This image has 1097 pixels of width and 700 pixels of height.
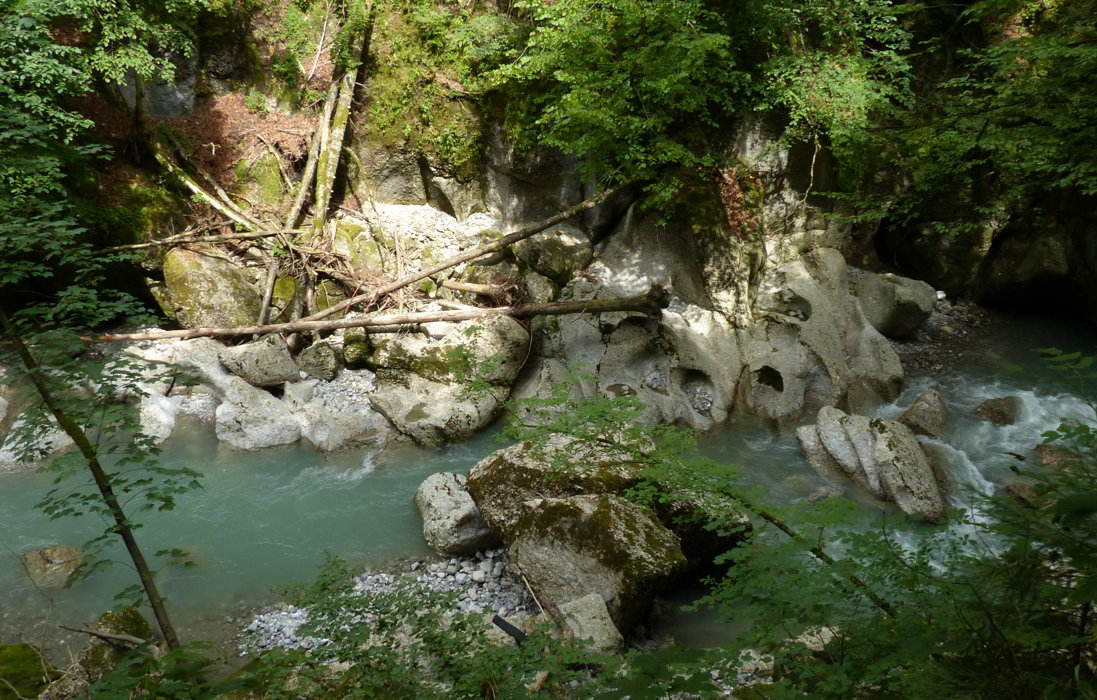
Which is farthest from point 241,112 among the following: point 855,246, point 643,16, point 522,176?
point 855,246

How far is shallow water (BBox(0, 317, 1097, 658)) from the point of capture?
6031 mm

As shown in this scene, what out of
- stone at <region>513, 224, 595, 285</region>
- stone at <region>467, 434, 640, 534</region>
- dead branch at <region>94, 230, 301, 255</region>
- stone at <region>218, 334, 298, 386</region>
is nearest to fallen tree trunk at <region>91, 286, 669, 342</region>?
stone at <region>218, 334, 298, 386</region>

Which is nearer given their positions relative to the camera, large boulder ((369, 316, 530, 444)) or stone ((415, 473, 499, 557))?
stone ((415, 473, 499, 557))

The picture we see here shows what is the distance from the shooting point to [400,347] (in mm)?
9797

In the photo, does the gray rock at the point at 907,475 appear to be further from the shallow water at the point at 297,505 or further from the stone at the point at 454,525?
the stone at the point at 454,525

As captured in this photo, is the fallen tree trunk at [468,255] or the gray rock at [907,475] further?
the fallen tree trunk at [468,255]

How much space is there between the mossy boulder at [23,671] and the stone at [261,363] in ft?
17.6

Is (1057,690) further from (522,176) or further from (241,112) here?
(241,112)

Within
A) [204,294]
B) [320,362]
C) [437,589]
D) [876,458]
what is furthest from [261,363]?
[876,458]

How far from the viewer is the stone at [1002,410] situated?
8.64 m

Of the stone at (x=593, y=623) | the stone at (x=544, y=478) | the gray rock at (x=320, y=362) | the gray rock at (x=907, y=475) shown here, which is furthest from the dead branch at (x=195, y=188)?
the gray rock at (x=907, y=475)

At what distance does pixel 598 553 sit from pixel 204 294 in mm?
8553

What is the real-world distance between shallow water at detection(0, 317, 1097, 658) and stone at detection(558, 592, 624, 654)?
0.98 m

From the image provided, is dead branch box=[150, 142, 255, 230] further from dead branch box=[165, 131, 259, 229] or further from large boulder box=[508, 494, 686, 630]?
large boulder box=[508, 494, 686, 630]
